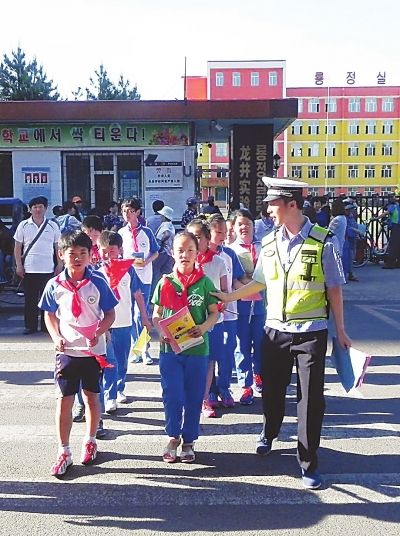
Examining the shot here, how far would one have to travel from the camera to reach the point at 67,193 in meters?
17.2

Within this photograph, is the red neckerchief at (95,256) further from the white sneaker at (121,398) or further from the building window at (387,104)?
the building window at (387,104)

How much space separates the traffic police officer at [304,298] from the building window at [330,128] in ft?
272

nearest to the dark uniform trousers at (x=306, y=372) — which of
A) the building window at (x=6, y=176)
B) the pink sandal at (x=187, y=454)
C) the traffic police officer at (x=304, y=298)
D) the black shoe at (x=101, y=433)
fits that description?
the traffic police officer at (x=304, y=298)

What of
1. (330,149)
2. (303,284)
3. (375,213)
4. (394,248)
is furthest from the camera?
(330,149)

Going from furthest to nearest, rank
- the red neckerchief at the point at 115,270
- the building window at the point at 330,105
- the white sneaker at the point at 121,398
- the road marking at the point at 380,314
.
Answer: the building window at the point at 330,105 → the road marking at the point at 380,314 → the white sneaker at the point at 121,398 → the red neckerchief at the point at 115,270

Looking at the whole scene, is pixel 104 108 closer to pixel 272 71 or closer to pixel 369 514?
pixel 369 514

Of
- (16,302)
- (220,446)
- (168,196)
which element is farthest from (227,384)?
(168,196)

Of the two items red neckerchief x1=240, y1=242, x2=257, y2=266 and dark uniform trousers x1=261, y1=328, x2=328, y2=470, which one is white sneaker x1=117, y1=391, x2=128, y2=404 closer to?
red neckerchief x1=240, y1=242, x2=257, y2=266

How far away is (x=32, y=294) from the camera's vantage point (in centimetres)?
898

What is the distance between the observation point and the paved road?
3688 mm

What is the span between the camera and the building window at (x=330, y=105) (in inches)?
3228

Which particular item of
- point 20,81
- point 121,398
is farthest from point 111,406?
Answer: point 20,81

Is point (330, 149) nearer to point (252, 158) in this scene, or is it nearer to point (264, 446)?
point (252, 158)

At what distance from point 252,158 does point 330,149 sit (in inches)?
2745
